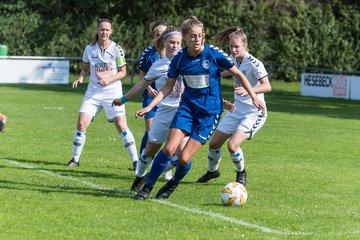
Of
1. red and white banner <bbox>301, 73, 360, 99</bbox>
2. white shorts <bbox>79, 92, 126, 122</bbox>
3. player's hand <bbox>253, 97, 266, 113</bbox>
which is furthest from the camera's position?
red and white banner <bbox>301, 73, 360, 99</bbox>

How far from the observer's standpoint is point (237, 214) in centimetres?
955

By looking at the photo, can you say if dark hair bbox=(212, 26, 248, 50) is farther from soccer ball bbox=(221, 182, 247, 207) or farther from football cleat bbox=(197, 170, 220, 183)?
soccer ball bbox=(221, 182, 247, 207)

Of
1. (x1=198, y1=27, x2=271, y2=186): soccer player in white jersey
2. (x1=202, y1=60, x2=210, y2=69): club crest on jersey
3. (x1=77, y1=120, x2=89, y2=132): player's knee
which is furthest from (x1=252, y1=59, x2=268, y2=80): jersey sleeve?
(x1=77, y1=120, x2=89, y2=132): player's knee

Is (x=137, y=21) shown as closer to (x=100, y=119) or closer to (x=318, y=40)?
(x=318, y=40)

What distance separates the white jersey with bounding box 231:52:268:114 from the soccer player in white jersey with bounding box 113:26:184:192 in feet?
2.70

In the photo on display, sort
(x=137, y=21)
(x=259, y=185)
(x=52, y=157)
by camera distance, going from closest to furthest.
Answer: (x=259, y=185) < (x=52, y=157) < (x=137, y=21)

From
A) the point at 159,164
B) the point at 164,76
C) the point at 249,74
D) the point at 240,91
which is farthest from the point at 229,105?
the point at 159,164

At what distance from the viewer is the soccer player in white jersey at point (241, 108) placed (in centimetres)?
1137

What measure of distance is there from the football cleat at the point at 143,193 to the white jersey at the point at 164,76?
3.77 feet

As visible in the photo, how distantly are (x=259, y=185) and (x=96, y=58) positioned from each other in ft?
10.6

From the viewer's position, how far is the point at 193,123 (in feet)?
33.6

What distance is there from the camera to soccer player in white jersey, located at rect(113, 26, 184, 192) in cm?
1070

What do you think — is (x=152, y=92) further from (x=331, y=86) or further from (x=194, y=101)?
(x=331, y=86)

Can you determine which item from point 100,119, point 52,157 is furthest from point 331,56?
point 52,157
